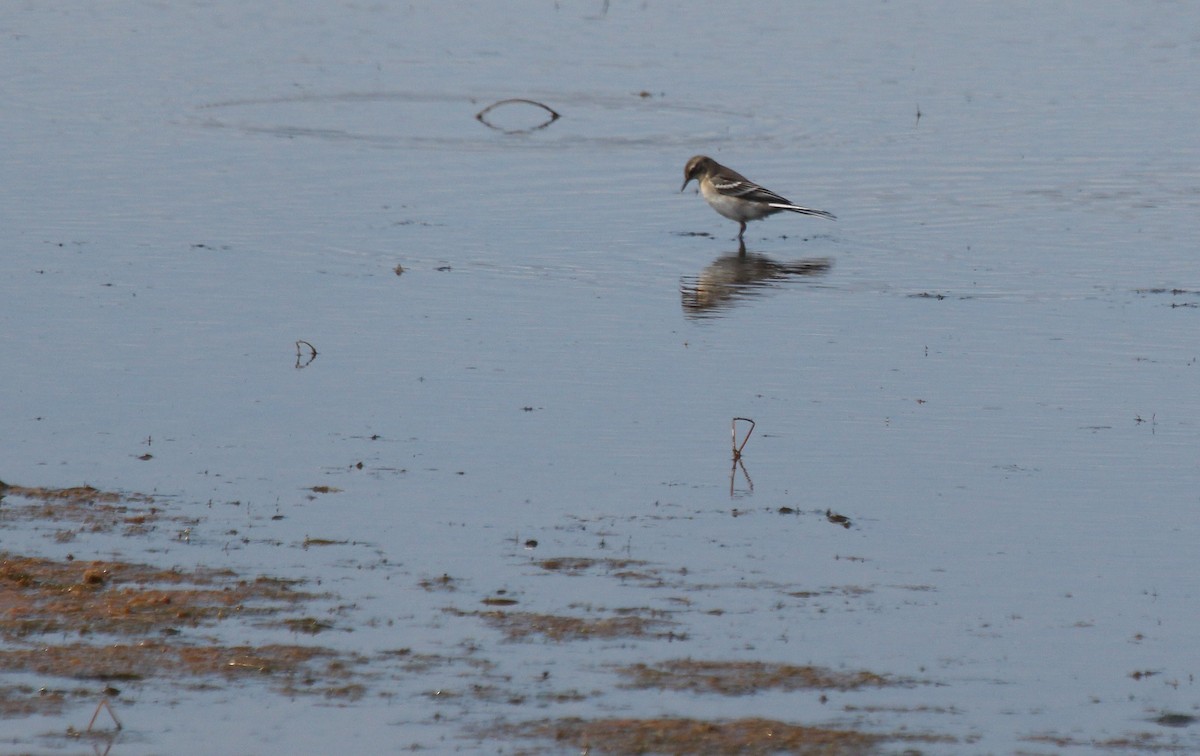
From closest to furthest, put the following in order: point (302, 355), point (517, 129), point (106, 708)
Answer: point (106, 708)
point (302, 355)
point (517, 129)

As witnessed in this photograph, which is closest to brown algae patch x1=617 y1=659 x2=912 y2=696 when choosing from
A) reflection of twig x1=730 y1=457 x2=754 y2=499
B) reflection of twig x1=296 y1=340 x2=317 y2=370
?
reflection of twig x1=730 y1=457 x2=754 y2=499

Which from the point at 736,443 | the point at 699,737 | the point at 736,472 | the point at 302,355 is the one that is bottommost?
the point at 699,737

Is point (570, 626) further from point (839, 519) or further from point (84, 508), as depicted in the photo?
point (84, 508)

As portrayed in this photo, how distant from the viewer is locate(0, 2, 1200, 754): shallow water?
Result: 28.8 ft

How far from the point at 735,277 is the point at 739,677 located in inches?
411

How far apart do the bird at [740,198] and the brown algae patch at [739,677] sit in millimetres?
12276

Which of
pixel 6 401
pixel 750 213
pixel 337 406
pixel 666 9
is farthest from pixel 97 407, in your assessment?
pixel 666 9

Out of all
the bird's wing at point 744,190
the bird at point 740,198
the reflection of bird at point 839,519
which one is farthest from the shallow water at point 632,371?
the bird's wing at point 744,190

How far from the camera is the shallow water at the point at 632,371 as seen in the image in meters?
8.79

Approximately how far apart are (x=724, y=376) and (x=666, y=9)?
84.7 ft

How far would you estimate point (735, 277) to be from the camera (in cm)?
1850

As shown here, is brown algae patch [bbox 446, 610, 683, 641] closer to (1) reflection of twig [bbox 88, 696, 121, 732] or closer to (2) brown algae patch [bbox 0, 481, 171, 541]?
(1) reflection of twig [bbox 88, 696, 121, 732]

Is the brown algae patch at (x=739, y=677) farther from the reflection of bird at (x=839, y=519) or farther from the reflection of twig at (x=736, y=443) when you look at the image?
the reflection of twig at (x=736, y=443)

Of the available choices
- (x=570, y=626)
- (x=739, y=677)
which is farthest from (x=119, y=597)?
(x=739, y=677)
